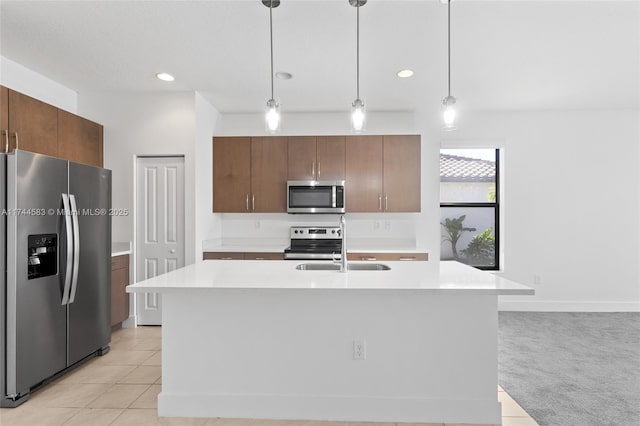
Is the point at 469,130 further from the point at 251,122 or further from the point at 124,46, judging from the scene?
the point at 124,46

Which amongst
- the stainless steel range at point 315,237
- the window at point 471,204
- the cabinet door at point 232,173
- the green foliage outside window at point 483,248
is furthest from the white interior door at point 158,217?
the green foliage outside window at point 483,248

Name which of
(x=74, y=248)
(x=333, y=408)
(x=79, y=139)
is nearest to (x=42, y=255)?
(x=74, y=248)

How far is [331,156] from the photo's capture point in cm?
462

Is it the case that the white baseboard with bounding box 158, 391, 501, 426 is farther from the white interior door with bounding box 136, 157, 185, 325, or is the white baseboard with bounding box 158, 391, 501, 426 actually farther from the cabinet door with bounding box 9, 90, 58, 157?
the cabinet door with bounding box 9, 90, 58, 157

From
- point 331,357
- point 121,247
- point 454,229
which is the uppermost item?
point 454,229

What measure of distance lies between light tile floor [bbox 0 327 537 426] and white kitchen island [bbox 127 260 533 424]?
74 millimetres

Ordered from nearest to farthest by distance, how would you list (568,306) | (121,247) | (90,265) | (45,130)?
(90,265)
(45,130)
(121,247)
(568,306)

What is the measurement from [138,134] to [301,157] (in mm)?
1798

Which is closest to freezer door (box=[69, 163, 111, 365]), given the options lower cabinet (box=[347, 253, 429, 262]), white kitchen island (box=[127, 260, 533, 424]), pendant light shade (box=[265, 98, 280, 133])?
white kitchen island (box=[127, 260, 533, 424])

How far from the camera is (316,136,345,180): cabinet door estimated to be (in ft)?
15.1

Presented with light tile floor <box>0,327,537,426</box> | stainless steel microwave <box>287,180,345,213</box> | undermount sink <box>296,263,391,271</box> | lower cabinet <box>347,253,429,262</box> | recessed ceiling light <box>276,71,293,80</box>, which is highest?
recessed ceiling light <box>276,71,293,80</box>

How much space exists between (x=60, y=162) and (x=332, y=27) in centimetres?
214

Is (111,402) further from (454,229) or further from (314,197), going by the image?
(454,229)

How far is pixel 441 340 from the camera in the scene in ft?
7.24
